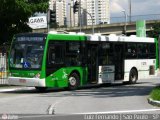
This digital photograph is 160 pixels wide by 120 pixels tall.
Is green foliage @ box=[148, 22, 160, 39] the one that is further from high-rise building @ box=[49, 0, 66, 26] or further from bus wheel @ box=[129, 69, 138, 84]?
bus wheel @ box=[129, 69, 138, 84]

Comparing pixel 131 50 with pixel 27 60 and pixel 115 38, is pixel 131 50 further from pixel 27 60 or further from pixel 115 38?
pixel 27 60

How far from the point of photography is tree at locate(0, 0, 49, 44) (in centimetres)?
3208

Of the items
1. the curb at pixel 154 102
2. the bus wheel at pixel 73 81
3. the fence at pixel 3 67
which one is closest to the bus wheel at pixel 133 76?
the bus wheel at pixel 73 81

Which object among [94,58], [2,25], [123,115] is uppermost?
[2,25]

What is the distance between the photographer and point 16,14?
33.5m

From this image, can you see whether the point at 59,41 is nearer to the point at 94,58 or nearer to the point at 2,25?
the point at 94,58

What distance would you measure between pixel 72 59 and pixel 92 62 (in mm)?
1780

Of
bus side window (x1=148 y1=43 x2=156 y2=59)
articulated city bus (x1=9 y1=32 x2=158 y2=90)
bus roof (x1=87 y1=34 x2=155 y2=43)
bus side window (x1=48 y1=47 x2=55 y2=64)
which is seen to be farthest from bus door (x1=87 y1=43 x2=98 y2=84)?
bus side window (x1=148 y1=43 x2=156 y2=59)

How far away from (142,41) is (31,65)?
31.7 feet

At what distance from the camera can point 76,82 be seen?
25.8 meters

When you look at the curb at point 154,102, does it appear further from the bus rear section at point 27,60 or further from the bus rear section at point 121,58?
the bus rear section at point 121,58

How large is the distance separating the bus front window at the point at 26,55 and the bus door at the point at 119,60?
20.3 feet

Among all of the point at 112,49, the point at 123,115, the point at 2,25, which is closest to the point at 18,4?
the point at 2,25

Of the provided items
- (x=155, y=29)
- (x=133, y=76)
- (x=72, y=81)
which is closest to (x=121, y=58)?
(x=133, y=76)
